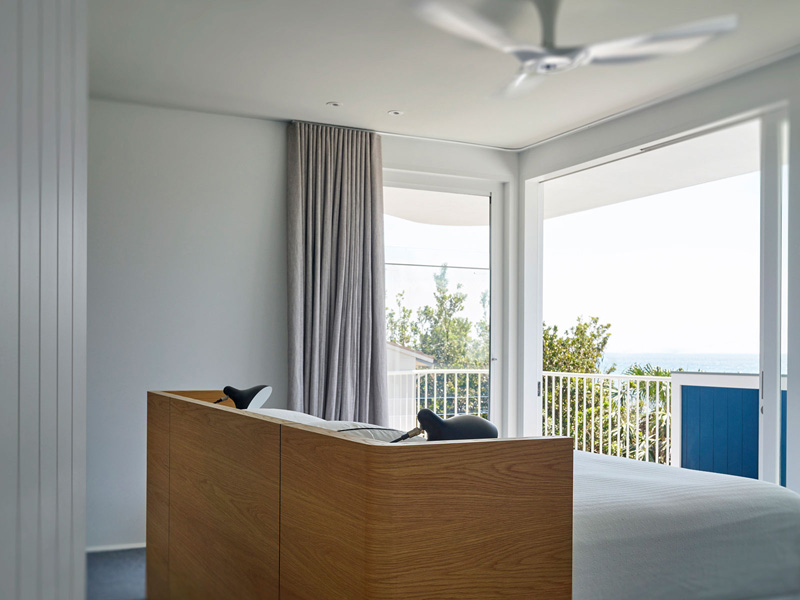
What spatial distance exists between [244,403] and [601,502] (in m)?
1.57

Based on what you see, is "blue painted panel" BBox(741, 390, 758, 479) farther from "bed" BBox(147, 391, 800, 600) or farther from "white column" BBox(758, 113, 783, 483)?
"bed" BBox(147, 391, 800, 600)

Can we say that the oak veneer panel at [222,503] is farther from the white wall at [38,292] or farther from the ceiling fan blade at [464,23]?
the ceiling fan blade at [464,23]

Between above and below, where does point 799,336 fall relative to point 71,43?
below

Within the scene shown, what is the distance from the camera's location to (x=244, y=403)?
2.96m

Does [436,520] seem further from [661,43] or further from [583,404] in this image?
[583,404]

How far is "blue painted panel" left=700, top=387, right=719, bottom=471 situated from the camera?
4.93 metres

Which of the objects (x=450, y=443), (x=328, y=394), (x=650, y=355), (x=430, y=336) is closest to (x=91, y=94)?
(x=328, y=394)

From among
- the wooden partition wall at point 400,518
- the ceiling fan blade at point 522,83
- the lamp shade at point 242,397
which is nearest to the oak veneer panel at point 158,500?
the lamp shade at point 242,397

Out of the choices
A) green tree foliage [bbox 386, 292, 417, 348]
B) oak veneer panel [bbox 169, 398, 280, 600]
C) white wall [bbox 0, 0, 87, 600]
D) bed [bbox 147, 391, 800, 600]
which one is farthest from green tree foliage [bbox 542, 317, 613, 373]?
white wall [bbox 0, 0, 87, 600]

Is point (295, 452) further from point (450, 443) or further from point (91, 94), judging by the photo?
point (91, 94)

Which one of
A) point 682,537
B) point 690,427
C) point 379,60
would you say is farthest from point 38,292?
point 690,427

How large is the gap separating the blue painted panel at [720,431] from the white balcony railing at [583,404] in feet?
2.07

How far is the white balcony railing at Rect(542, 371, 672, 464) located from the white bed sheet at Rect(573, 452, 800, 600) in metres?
3.51

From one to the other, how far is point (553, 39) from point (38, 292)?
10.6ft
